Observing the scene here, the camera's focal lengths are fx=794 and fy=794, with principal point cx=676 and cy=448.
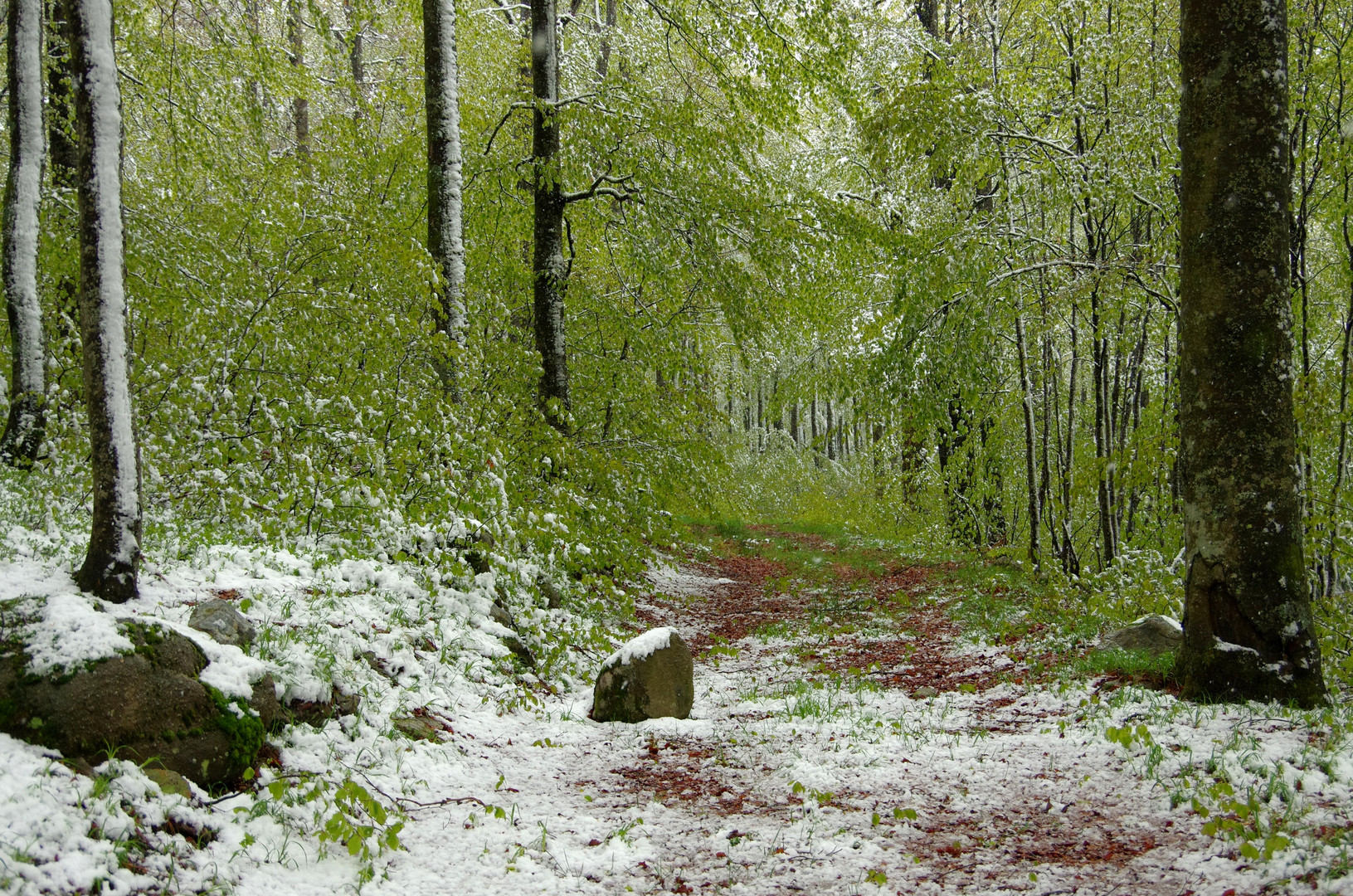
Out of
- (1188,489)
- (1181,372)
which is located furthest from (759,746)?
(1181,372)

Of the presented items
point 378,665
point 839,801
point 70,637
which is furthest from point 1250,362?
point 70,637

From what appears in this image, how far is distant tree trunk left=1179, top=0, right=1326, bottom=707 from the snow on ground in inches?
17.7

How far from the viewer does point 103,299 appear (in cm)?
406

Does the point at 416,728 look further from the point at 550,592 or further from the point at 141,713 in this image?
the point at 550,592

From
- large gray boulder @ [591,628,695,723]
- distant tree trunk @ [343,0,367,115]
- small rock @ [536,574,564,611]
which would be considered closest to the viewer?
large gray boulder @ [591,628,695,723]

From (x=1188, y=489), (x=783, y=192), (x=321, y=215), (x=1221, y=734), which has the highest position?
(x=783, y=192)

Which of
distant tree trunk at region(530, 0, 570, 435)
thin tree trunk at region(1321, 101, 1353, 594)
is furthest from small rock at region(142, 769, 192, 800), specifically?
thin tree trunk at region(1321, 101, 1353, 594)

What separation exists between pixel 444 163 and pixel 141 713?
612 cm

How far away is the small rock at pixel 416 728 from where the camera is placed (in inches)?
193

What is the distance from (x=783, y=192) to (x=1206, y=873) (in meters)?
8.67

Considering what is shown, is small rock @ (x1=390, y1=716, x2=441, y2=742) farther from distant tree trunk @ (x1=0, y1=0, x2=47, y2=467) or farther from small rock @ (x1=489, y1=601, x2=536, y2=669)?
distant tree trunk @ (x1=0, y1=0, x2=47, y2=467)

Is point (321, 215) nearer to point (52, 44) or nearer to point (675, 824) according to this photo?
point (52, 44)

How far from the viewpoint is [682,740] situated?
224 inches

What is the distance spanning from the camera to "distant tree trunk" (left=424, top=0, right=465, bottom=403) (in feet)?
26.2
